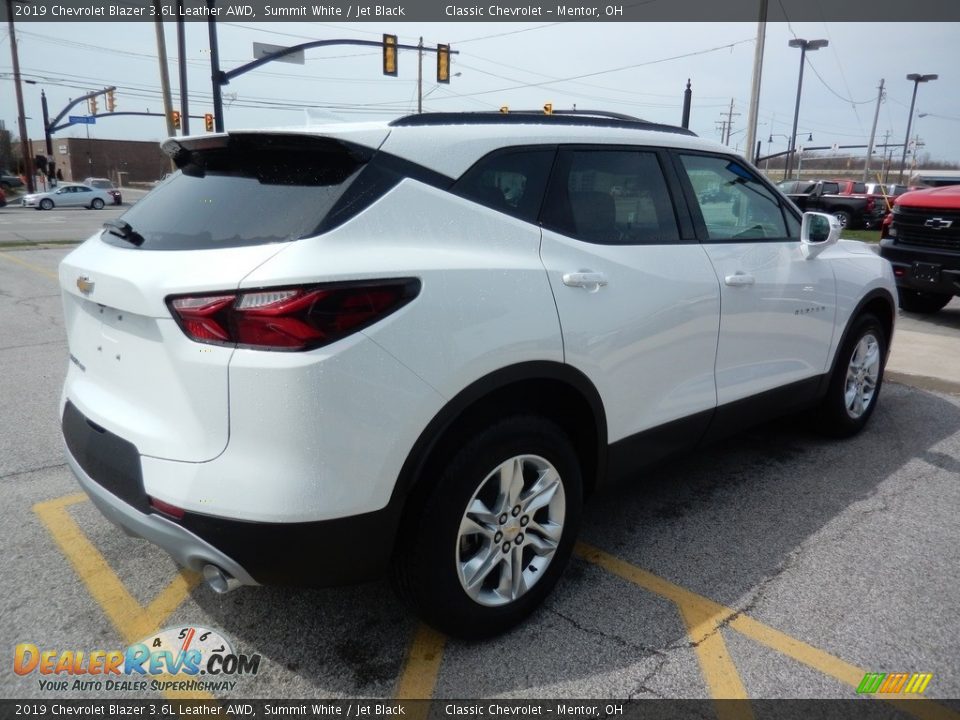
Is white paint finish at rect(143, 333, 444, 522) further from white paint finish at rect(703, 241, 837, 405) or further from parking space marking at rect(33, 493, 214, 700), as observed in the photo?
white paint finish at rect(703, 241, 837, 405)

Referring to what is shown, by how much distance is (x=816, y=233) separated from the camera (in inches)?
157

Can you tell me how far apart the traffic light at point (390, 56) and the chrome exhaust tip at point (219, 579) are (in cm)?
2102

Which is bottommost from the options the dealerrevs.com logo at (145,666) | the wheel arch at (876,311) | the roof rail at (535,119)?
the dealerrevs.com logo at (145,666)

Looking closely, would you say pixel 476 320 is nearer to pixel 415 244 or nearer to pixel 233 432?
pixel 415 244

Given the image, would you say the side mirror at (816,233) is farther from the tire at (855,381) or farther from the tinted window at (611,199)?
the tinted window at (611,199)

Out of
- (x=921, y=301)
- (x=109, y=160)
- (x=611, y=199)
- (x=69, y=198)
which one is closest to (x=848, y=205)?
(x=921, y=301)

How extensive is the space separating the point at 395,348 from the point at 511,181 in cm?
87

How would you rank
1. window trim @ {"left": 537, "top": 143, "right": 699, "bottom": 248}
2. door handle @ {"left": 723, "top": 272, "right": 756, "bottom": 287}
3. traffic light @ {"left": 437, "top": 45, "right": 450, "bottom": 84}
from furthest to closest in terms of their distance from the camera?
traffic light @ {"left": 437, "top": 45, "right": 450, "bottom": 84} → door handle @ {"left": 723, "top": 272, "right": 756, "bottom": 287} → window trim @ {"left": 537, "top": 143, "right": 699, "bottom": 248}

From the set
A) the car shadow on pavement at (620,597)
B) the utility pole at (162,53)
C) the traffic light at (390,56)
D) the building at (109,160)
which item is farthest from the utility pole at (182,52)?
the building at (109,160)

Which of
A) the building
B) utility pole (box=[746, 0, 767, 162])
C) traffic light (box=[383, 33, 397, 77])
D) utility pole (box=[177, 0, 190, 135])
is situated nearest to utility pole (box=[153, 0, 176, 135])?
utility pole (box=[177, 0, 190, 135])

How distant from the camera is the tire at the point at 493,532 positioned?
229cm

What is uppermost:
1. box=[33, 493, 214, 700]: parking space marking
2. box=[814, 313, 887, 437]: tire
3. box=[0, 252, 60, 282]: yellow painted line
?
box=[814, 313, 887, 437]: tire

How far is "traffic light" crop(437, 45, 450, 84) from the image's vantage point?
21969mm

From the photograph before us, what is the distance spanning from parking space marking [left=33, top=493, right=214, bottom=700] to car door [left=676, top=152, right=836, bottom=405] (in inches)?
98.6
